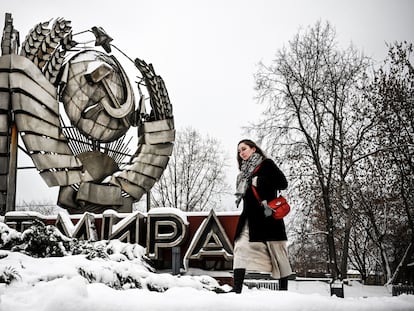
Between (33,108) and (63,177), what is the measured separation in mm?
1611

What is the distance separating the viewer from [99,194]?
1056 cm

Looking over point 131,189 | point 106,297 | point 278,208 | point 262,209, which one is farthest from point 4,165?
point 106,297

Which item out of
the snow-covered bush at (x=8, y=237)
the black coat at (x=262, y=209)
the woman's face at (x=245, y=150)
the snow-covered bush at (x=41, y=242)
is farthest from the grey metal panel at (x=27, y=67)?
the black coat at (x=262, y=209)

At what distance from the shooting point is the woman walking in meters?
4.25

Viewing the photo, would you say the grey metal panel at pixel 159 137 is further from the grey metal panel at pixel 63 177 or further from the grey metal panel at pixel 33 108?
the grey metal panel at pixel 33 108

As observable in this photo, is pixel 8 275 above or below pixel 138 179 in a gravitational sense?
below

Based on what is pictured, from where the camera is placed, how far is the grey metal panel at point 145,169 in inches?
443

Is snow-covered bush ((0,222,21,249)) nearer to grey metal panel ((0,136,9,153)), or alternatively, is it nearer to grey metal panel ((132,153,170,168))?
grey metal panel ((0,136,9,153))

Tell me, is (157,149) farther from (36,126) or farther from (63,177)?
(36,126)

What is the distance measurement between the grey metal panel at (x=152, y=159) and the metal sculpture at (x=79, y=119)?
0.03m

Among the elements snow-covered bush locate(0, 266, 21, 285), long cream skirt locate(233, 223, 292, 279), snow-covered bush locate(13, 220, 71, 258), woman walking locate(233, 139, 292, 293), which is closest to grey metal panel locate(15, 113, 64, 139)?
Result: snow-covered bush locate(13, 220, 71, 258)

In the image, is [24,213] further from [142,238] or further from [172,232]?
[172,232]

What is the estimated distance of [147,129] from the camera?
11625 millimetres

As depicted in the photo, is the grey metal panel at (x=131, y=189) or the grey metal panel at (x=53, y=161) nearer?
the grey metal panel at (x=53, y=161)
